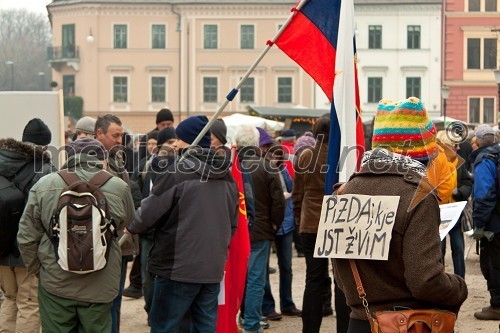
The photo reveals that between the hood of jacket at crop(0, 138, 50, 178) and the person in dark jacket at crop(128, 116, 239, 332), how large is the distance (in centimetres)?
144

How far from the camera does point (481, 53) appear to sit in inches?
1983

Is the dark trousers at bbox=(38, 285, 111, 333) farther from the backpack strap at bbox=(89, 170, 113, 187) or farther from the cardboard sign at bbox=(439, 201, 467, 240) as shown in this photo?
the cardboard sign at bbox=(439, 201, 467, 240)

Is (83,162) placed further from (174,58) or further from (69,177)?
(174,58)

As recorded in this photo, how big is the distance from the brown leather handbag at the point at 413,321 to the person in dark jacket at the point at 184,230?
2.43m

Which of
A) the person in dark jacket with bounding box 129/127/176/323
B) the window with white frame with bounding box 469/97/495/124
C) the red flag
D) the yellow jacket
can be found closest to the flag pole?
the red flag

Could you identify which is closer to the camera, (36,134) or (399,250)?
(399,250)

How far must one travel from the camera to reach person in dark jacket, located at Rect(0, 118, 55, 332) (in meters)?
7.48

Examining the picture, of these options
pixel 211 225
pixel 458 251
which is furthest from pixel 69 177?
pixel 458 251

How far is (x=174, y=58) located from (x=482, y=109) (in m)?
20.6

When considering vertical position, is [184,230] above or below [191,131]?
below

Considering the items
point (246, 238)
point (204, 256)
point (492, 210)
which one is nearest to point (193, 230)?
point (204, 256)

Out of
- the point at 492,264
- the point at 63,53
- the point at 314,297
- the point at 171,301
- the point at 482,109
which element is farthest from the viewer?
the point at 63,53

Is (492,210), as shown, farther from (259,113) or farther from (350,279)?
(259,113)

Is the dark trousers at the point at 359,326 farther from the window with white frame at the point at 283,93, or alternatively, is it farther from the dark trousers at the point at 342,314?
the window with white frame at the point at 283,93
